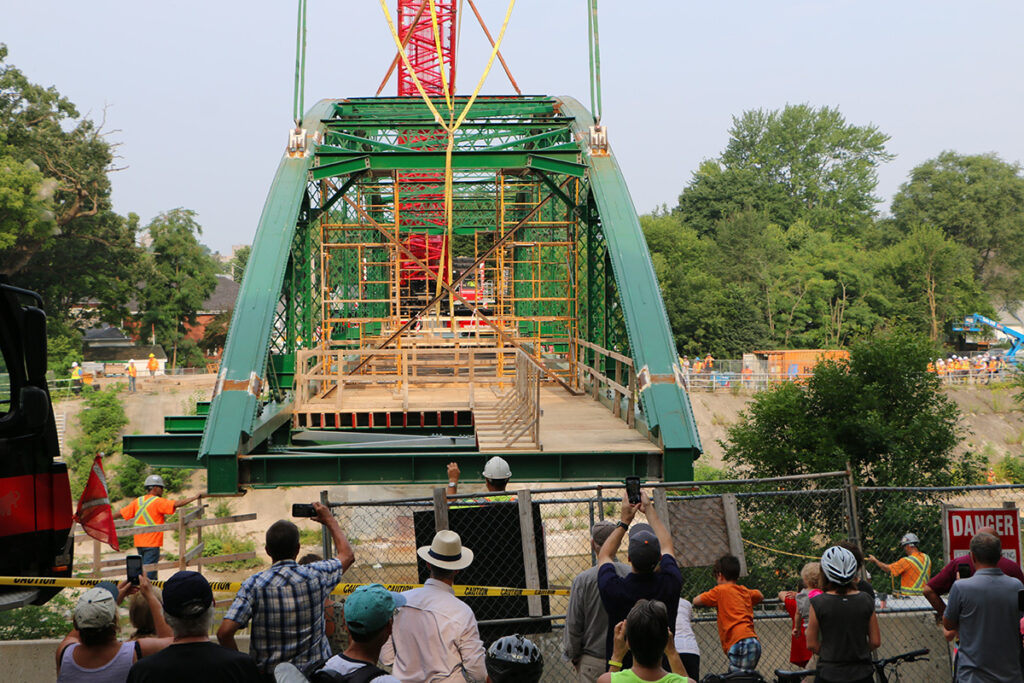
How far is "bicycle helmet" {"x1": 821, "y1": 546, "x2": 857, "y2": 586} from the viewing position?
17.3 ft

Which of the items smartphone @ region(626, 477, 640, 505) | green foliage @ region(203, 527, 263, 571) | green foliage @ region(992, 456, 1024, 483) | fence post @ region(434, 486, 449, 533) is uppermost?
smartphone @ region(626, 477, 640, 505)

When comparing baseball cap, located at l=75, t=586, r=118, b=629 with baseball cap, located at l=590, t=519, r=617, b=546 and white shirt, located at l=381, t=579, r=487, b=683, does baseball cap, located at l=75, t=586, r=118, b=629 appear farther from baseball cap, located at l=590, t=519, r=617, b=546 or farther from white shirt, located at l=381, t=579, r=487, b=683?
baseball cap, located at l=590, t=519, r=617, b=546

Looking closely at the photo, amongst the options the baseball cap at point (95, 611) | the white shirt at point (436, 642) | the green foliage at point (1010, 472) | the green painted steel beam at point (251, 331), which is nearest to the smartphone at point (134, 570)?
the baseball cap at point (95, 611)

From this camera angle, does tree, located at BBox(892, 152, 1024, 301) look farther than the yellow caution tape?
Yes

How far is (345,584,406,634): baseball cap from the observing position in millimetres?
4008

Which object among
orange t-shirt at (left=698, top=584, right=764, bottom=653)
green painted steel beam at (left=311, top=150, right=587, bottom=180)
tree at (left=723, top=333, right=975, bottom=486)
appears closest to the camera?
orange t-shirt at (left=698, top=584, right=764, bottom=653)

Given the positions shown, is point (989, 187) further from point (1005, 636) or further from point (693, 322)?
point (1005, 636)

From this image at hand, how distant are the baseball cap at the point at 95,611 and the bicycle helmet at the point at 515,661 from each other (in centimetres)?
171

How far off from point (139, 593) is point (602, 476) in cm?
781

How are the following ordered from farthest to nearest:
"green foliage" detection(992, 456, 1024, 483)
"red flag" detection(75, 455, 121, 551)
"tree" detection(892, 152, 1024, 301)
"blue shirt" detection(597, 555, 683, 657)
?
"tree" detection(892, 152, 1024, 301)
"green foliage" detection(992, 456, 1024, 483)
"red flag" detection(75, 455, 121, 551)
"blue shirt" detection(597, 555, 683, 657)

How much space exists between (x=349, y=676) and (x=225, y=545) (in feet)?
91.9

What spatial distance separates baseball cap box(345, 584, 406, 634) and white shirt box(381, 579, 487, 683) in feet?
2.19

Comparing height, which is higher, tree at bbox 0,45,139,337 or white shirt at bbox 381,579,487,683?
tree at bbox 0,45,139,337

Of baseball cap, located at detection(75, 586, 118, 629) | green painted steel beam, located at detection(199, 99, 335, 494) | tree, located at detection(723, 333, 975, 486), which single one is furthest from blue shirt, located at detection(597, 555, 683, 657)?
tree, located at detection(723, 333, 975, 486)
